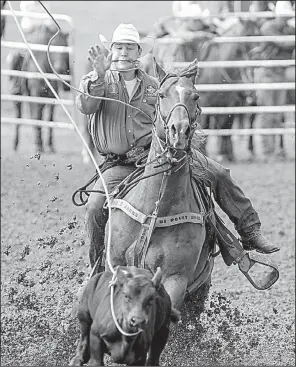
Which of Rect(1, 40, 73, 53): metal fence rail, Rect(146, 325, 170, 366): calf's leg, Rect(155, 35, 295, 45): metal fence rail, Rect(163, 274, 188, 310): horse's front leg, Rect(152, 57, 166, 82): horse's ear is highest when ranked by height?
Rect(152, 57, 166, 82): horse's ear

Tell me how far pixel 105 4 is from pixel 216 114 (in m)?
16.9

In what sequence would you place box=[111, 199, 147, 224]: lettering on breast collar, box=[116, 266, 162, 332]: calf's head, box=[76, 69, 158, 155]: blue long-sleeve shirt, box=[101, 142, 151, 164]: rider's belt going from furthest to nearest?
box=[101, 142, 151, 164]: rider's belt
box=[76, 69, 158, 155]: blue long-sleeve shirt
box=[111, 199, 147, 224]: lettering on breast collar
box=[116, 266, 162, 332]: calf's head

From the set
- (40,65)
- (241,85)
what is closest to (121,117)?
(40,65)

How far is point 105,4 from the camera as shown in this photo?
115ft

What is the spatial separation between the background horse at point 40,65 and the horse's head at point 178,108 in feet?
37.2

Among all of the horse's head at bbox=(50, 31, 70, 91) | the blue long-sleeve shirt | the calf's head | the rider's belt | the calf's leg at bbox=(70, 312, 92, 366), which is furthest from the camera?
the horse's head at bbox=(50, 31, 70, 91)

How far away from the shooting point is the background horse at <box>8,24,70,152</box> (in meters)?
18.4

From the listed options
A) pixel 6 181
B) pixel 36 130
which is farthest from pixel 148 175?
pixel 36 130

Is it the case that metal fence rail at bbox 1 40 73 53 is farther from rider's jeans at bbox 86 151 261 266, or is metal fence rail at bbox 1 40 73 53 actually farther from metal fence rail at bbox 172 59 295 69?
rider's jeans at bbox 86 151 261 266

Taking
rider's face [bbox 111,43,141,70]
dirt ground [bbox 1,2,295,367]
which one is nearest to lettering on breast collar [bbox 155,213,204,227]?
rider's face [bbox 111,43,141,70]

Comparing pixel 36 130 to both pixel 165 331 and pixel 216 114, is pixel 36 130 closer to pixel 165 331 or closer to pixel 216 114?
pixel 216 114

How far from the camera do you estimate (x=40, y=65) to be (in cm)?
1845

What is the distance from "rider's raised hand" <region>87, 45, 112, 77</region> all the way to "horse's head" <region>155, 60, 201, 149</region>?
0.44 meters

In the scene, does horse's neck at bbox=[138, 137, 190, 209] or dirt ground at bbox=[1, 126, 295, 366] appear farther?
dirt ground at bbox=[1, 126, 295, 366]
